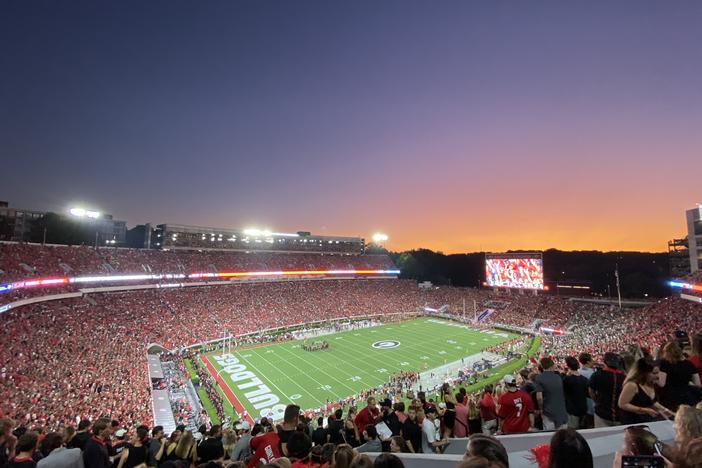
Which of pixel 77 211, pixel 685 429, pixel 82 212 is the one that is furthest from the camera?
pixel 82 212

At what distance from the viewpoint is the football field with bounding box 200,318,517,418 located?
25125 mm

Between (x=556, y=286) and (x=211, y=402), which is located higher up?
(x=556, y=286)

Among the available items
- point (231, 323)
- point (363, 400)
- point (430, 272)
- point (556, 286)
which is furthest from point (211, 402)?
point (430, 272)

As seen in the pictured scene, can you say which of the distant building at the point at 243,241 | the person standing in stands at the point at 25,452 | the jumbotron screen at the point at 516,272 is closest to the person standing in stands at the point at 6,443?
the person standing in stands at the point at 25,452

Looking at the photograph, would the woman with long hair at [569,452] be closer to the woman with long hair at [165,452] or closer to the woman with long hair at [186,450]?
the woman with long hair at [186,450]

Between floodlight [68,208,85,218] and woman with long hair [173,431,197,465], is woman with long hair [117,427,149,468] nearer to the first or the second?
woman with long hair [173,431,197,465]

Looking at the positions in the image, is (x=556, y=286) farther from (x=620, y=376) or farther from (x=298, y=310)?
(x=620, y=376)

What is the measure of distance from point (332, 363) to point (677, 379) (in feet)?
98.1

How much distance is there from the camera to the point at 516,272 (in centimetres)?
5075

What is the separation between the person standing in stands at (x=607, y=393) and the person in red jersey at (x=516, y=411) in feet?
3.10

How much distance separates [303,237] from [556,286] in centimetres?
5294

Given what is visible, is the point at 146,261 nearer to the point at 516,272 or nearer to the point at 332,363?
the point at 332,363

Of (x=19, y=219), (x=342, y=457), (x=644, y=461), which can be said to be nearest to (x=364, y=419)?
(x=342, y=457)

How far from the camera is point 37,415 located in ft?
48.9
